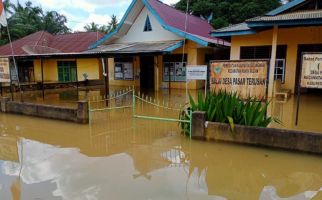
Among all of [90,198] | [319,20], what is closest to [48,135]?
[90,198]

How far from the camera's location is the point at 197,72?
945 centimetres

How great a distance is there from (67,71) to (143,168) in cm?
1983

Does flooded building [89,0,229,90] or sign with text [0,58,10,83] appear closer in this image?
sign with text [0,58,10,83]

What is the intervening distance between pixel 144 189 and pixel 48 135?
4303 mm

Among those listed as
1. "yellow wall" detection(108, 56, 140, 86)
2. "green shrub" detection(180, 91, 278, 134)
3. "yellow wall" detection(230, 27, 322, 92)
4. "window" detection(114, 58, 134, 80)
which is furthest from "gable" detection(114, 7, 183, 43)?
"green shrub" detection(180, 91, 278, 134)

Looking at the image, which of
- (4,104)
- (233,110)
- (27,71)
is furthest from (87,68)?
(233,110)

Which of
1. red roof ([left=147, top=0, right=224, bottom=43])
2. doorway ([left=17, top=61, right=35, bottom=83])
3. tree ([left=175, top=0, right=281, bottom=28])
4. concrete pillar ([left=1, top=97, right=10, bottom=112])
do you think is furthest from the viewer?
tree ([left=175, top=0, right=281, bottom=28])

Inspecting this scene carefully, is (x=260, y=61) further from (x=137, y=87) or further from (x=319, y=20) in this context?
(x=137, y=87)

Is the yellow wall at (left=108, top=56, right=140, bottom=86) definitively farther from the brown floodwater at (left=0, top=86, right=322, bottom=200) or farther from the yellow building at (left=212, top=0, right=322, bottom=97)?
the brown floodwater at (left=0, top=86, right=322, bottom=200)

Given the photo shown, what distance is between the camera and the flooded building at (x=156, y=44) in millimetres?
17141

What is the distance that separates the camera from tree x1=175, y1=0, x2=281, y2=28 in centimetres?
2519

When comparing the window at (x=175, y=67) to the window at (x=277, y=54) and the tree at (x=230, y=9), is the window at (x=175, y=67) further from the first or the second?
the tree at (x=230, y=9)

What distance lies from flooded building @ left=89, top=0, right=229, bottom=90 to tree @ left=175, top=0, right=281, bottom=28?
557cm

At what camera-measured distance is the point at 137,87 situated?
65.2 ft
